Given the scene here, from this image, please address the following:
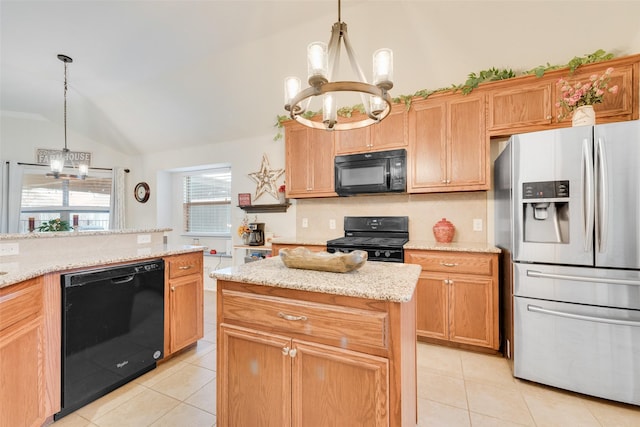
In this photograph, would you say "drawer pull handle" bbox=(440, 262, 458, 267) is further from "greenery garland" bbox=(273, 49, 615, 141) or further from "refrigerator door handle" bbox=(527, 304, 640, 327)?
"greenery garland" bbox=(273, 49, 615, 141)

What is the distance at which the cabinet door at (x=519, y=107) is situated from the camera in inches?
94.9

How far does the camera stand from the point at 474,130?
8.72 ft

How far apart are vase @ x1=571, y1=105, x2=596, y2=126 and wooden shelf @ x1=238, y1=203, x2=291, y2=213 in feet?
9.81

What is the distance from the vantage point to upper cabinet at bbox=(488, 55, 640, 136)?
7.16 ft

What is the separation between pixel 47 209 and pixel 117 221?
3.02ft

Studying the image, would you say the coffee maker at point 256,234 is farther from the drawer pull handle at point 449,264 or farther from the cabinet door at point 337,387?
the cabinet door at point 337,387

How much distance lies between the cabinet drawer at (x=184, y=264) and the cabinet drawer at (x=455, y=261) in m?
1.92

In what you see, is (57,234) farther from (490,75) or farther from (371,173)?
(490,75)

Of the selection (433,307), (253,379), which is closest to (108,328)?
(253,379)

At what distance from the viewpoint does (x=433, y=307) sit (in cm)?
258

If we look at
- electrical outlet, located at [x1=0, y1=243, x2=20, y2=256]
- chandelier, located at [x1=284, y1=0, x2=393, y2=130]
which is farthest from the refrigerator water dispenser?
electrical outlet, located at [x1=0, y1=243, x2=20, y2=256]

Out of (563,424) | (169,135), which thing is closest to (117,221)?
(169,135)

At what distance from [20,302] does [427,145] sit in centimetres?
318

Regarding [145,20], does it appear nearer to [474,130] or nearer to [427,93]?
[427,93]
